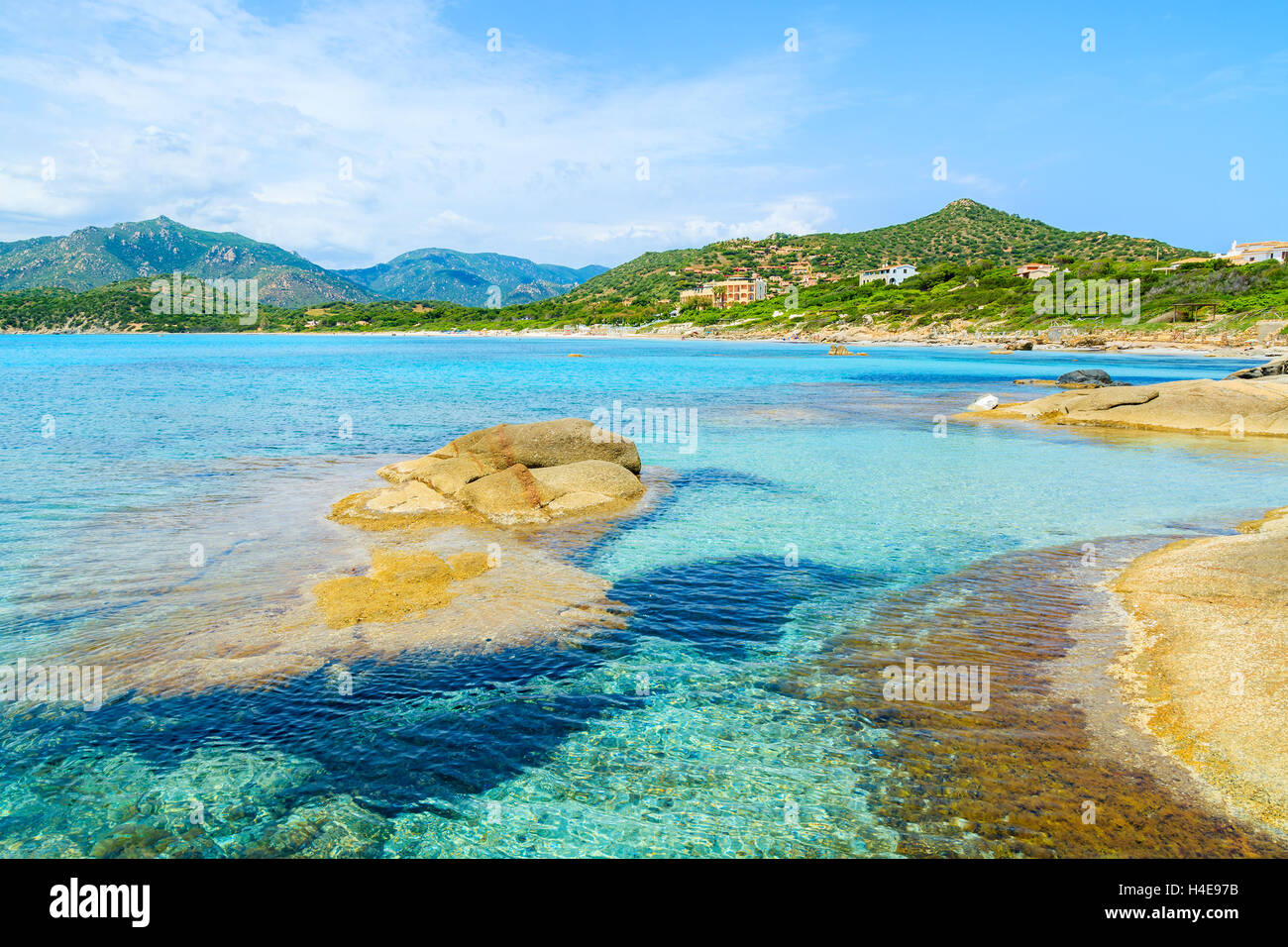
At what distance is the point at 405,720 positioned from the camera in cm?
715

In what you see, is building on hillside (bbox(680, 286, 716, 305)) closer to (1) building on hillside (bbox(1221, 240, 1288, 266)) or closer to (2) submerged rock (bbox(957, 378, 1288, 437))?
(1) building on hillside (bbox(1221, 240, 1288, 266))

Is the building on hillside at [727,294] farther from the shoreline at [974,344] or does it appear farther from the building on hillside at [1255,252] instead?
the building on hillside at [1255,252]

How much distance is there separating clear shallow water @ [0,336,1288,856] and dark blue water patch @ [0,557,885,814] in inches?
1.3

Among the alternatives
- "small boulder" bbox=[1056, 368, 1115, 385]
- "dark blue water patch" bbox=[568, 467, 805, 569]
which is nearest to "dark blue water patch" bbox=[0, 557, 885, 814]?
"dark blue water patch" bbox=[568, 467, 805, 569]

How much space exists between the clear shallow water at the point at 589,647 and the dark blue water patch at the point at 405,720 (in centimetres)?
3

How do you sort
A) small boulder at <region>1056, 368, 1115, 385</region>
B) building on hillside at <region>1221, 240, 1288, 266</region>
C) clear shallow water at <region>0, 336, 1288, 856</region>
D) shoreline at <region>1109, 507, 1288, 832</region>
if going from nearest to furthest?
1. clear shallow water at <region>0, 336, 1288, 856</region>
2. shoreline at <region>1109, 507, 1288, 832</region>
3. small boulder at <region>1056, 368, 1115, 385</region>
4. building on hillside at <region>1221, 240, 1288, 266</region>

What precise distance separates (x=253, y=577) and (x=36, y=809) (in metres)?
5.63

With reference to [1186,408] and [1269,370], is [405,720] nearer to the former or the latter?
[1186,408]

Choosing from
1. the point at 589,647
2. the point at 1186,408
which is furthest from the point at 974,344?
the point at 589,647

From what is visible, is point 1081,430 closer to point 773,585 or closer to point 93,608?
point 773,585

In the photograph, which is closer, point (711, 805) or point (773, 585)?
point (711, 805)

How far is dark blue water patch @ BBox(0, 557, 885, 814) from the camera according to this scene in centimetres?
633

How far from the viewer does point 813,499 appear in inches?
680
